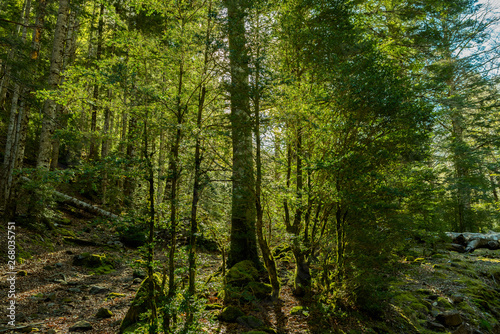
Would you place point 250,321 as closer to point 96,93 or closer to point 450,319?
point 450,319

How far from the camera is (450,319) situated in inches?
235

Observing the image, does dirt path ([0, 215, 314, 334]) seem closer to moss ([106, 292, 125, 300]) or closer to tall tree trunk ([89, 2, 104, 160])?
moss ([106, 292, 125, 300])

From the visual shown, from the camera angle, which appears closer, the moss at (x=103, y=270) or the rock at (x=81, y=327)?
the rock at (x=81, y=327)

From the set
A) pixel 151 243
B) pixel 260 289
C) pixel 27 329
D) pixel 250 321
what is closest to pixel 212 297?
pixel 260 289

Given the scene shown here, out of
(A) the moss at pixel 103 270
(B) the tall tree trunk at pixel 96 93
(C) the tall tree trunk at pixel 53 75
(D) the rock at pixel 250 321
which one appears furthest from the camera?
(C) the tall tree trunk at pixel 53 75

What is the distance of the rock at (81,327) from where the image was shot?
4318 millimetres

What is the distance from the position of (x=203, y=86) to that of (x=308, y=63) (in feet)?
9.27

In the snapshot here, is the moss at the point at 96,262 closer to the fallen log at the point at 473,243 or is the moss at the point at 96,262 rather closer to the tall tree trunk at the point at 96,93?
the tall tree trunk at the point at 96,93

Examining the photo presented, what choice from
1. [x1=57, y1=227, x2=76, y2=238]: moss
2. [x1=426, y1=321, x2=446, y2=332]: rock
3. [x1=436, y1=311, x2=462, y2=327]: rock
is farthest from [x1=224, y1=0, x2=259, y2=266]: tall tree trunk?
[x1=57, y1=227, x2=76, y2=238]: moss

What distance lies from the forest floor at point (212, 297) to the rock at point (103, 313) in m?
0.05

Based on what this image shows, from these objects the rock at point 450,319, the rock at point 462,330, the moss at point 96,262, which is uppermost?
the moss at point 96,262

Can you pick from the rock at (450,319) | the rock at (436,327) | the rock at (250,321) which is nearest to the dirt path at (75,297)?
the rock at (250,321)

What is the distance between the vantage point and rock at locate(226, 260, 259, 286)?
5.74m

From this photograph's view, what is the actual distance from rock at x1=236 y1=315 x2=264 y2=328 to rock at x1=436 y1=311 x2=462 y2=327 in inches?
170
